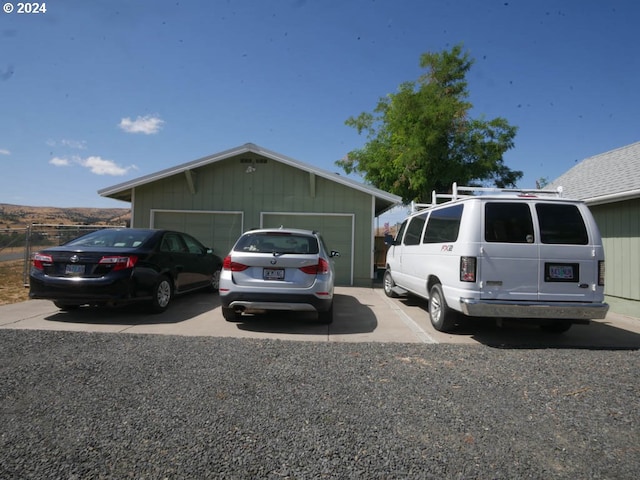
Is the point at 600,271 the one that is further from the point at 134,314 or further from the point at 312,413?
the point at 134,314

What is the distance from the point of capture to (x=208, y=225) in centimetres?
1199

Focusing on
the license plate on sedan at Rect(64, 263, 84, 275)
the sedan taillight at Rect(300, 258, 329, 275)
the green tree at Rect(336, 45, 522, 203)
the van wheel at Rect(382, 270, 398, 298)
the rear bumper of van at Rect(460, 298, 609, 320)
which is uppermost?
the green tree at Rect(336, 45, 522, 203)

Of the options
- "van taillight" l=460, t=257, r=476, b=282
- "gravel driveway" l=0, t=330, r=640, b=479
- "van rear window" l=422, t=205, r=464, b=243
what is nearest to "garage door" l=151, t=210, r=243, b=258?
"van rear window" l=422, t=205, r=464, b=243

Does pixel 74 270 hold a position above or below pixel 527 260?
below

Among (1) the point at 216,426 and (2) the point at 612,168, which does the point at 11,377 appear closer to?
(1) the point at 216,426

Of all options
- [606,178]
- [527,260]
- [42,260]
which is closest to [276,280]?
[527,260]

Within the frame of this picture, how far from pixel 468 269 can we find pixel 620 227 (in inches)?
210

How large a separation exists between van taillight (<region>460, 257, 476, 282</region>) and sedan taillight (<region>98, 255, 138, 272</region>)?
4955 mm

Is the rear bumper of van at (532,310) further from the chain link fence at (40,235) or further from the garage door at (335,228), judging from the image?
the chain link fence at (40,235)

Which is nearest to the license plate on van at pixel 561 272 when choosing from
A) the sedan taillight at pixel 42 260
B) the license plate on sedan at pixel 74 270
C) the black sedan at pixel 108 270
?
the black sedan at pixel 108 270

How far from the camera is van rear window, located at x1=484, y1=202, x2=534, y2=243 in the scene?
5105 mm

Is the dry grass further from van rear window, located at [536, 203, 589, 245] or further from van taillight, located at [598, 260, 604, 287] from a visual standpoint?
van taillight, located at [598, 260, 604, 287]

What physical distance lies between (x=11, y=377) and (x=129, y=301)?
97.0 inches

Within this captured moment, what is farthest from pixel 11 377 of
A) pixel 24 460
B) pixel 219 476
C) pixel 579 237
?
pixel 579 237
